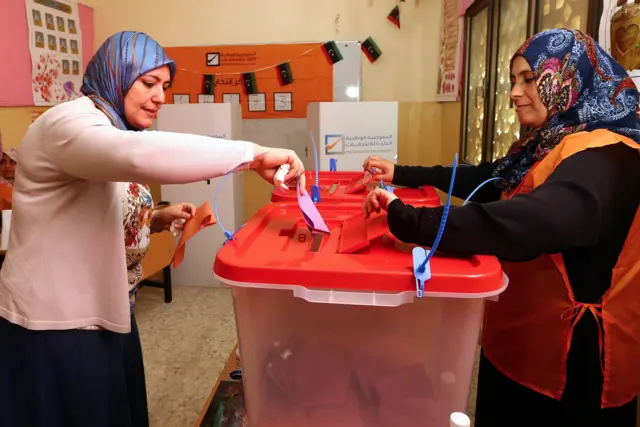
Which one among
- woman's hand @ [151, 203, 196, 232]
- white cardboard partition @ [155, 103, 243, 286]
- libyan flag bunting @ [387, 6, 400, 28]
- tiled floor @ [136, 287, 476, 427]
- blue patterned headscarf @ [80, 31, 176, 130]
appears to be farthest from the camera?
libyan flag bunting @ [387, 6, 400, 28]

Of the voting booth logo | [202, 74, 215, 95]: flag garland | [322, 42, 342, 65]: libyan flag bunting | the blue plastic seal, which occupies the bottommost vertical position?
the blue plastic seal

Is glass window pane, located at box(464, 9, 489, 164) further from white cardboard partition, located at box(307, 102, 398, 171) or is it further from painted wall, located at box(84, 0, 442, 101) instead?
white cardboard partition, located at box(307, 102, 398, 171)

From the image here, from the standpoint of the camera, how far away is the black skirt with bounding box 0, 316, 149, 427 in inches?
40.1

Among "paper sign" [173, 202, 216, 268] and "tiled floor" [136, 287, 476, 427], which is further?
"tiled floor" [136, 287, 476, 427]

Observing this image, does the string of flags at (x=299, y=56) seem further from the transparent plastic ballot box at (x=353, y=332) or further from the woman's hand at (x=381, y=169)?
the transparent plastic ballot box at (x=353, y=332)

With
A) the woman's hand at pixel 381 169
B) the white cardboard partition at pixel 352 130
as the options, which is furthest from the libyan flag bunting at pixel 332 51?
the woman's hand at pixel 381 169

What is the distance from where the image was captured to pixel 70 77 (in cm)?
347

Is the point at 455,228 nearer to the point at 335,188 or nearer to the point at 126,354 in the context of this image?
the point at 335,188

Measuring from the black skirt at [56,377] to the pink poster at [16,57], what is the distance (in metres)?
2.53

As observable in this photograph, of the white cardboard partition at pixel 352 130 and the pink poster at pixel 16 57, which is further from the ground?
the pink poster at pixel 16 57

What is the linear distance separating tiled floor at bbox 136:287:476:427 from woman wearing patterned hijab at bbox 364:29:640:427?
981 millimetres

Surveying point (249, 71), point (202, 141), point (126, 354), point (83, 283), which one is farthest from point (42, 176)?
point (249, 71)

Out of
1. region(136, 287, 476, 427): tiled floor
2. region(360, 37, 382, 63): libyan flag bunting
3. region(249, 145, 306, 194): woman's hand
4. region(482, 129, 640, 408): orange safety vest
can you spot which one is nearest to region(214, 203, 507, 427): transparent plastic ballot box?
region(249, 145, 306, 194): woman's hand

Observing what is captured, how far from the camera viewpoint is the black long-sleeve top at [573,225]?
0.73m
